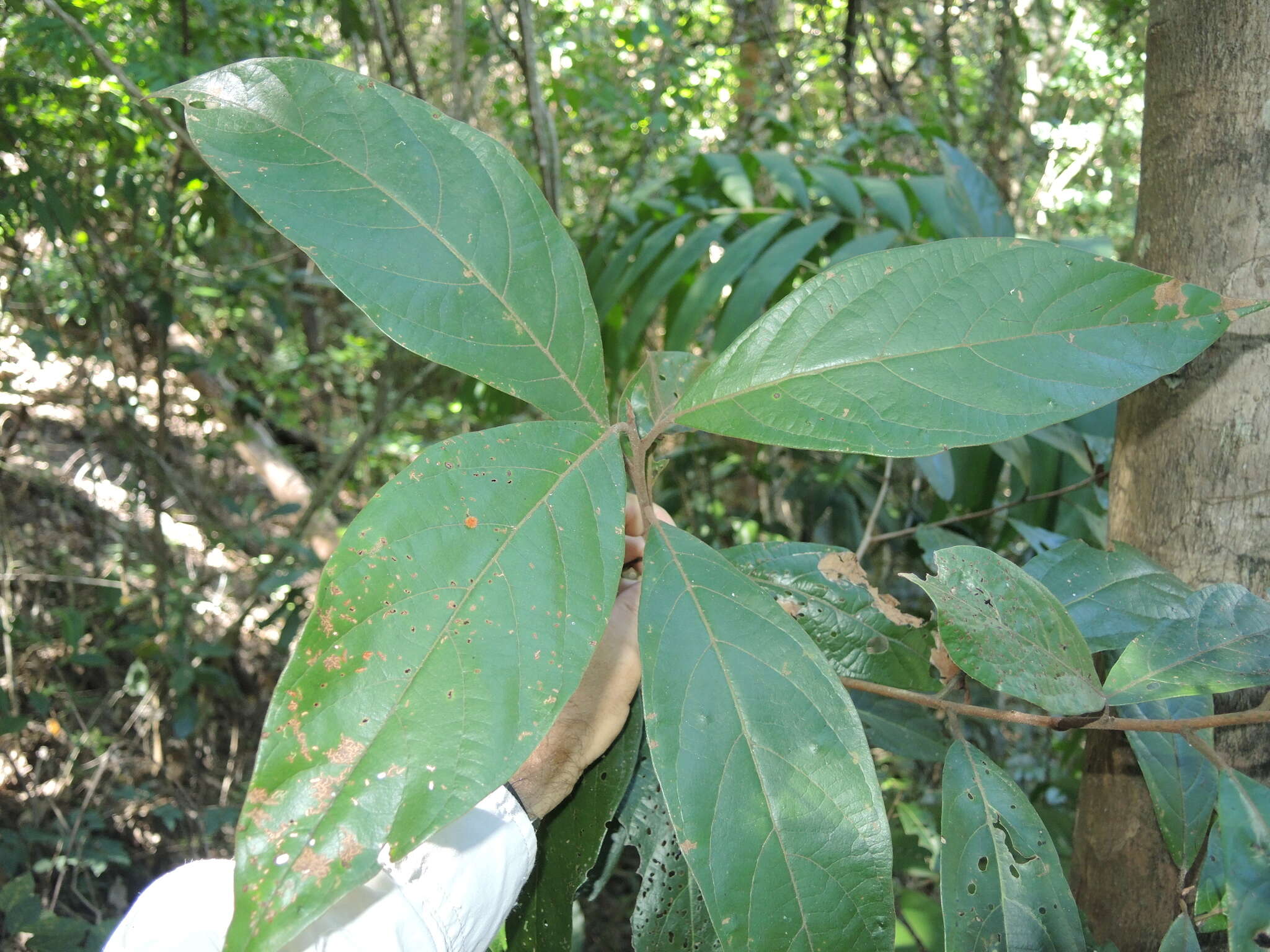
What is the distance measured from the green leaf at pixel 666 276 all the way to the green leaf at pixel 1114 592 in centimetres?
90

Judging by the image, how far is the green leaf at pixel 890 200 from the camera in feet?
4.61

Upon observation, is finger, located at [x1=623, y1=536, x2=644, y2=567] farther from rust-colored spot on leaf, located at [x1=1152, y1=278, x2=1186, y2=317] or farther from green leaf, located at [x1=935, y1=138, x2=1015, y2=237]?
green leaf, located at [x1=935, y1=138, x2=1015, y2=237]

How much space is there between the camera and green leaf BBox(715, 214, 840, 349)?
1.33 metres

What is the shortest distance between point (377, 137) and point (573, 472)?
0.25 m

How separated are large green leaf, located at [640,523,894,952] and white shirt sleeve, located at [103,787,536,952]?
141 mm

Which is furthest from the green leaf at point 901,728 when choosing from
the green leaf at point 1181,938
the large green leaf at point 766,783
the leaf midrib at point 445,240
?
the leaf midrib at point 445,240

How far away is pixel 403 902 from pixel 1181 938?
1.71 feet

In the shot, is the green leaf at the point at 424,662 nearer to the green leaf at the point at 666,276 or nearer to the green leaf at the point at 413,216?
the green leaf at the point at 413,216

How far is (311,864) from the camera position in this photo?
0.40 meters

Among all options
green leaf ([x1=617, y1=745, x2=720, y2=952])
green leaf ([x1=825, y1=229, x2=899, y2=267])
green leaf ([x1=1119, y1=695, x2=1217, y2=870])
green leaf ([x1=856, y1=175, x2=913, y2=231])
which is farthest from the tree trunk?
green leaf ([x1=856, y1=175, x2=913, y2=231])

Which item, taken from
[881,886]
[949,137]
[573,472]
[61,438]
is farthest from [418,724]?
[61,438]

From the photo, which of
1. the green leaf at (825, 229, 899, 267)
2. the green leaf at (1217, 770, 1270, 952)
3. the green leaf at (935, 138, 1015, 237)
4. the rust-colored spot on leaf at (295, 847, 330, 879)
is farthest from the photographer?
the green leaf at (825, 229, 899, 267)

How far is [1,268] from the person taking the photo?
251cm

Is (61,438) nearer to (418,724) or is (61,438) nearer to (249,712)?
(249,712)
